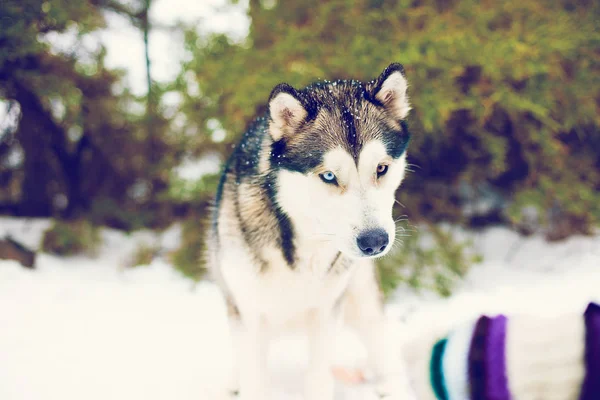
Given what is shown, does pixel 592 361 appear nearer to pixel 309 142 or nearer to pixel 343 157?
pixel 343 157

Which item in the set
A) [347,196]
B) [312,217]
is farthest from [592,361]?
[312,217]

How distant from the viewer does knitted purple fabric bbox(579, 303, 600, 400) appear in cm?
94

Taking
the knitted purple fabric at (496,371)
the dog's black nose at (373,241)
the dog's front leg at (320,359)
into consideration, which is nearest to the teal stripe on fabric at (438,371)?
the knitted purple fabric at (496,371)

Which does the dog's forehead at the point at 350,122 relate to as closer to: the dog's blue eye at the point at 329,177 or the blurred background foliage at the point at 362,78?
the dog's blue eye at the point at 329,177

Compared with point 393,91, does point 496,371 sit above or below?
below

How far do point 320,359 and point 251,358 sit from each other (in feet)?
1.13

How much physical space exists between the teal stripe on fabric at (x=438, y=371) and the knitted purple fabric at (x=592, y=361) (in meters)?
0.30

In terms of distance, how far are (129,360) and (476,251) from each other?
10.7 ft

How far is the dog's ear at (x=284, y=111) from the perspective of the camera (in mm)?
1629

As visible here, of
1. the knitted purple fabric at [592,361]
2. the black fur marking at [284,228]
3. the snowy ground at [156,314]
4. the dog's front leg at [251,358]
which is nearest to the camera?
the knitted purple fabric at [592,361]

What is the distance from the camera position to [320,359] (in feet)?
6.95

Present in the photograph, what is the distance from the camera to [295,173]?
1694 mm

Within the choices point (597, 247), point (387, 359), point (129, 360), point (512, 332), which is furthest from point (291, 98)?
point (597, 247)

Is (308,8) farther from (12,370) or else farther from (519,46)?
(12,370)
